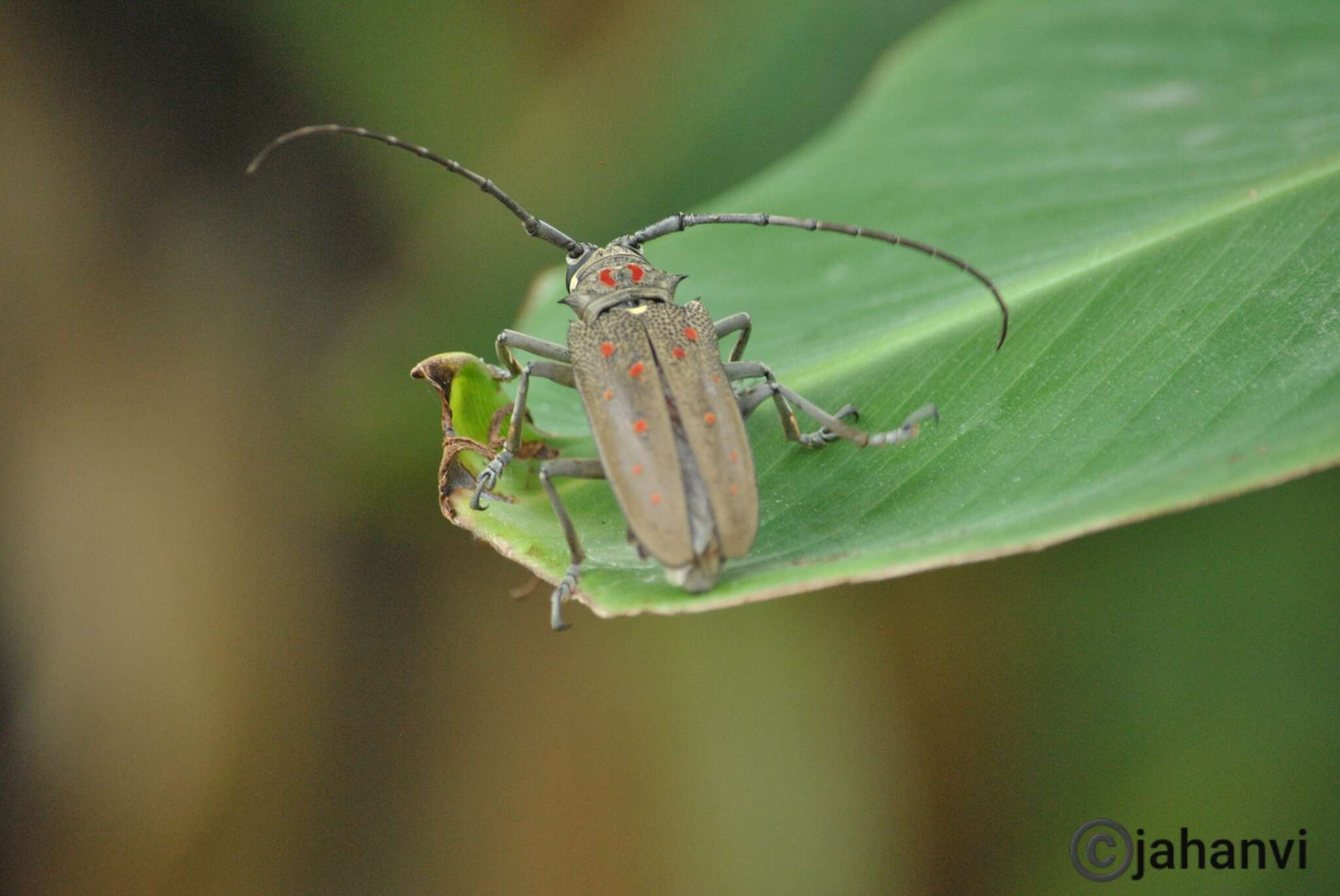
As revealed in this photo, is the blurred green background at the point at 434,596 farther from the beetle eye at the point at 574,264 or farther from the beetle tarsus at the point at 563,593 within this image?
the beetle tarsus at the point at 563,593

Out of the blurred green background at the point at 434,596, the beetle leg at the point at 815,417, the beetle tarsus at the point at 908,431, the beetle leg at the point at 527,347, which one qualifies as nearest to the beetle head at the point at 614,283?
the beetle leg at the point at 527,347

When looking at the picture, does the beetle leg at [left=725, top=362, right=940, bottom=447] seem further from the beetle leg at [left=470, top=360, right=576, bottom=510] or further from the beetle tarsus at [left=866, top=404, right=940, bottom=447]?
the beetle leg at [left=470, top=360, right=576, bottom=510]

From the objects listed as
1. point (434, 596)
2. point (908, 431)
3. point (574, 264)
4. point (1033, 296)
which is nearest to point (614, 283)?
point (574, 264)

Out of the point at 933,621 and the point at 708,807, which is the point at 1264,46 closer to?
the point at 933,621

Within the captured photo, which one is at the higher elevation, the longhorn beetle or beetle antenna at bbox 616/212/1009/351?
beetle antenna at bbox 616/212/1009/351

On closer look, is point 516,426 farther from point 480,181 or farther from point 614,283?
point 480,181

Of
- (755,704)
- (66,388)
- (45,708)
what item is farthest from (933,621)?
(66,388)

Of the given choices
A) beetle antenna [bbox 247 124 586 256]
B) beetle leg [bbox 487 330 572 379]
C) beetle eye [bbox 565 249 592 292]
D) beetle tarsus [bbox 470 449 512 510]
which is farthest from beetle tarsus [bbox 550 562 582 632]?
beetle antenna [bbox 247 124 586 256]
